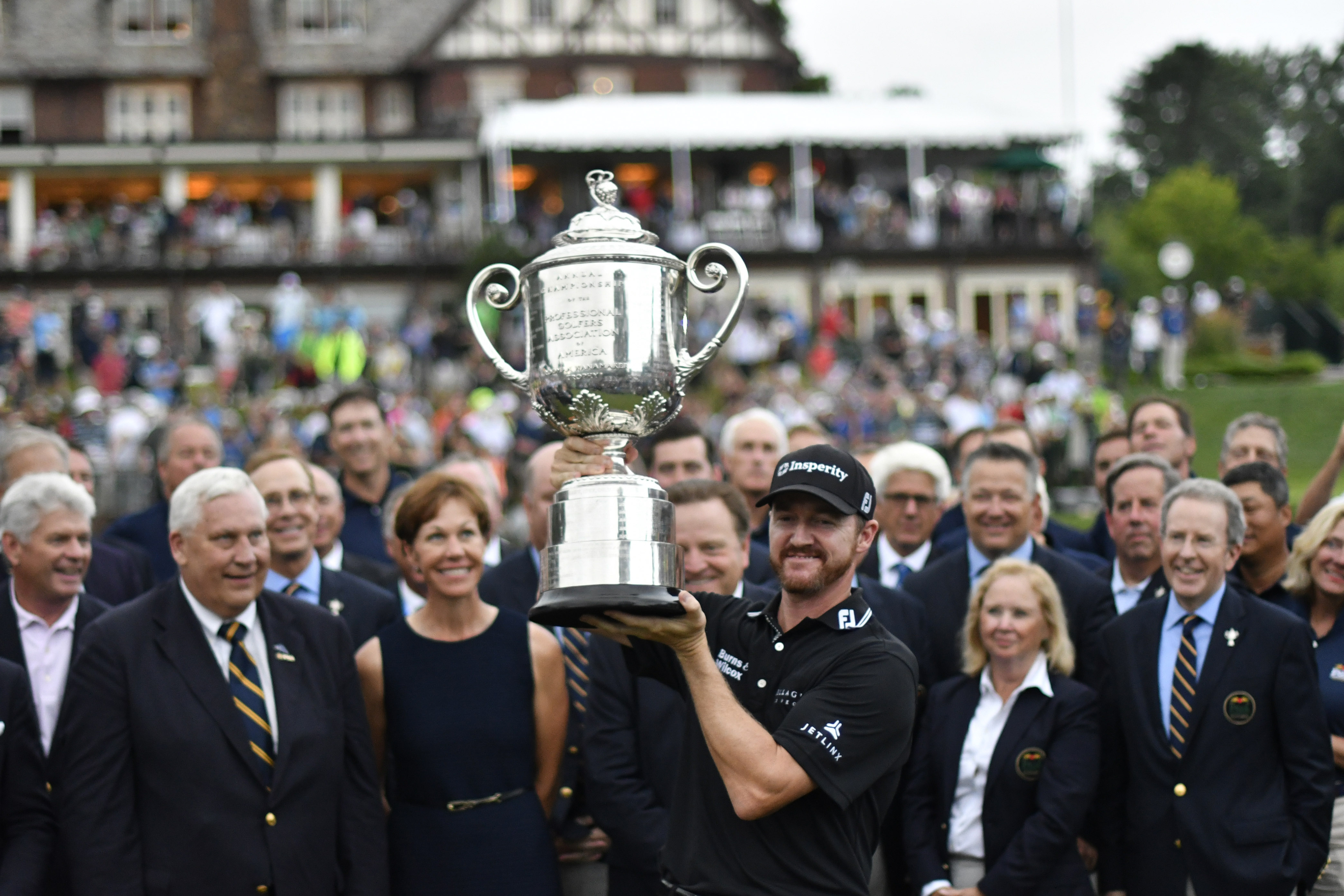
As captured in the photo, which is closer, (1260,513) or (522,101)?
(1260,513)

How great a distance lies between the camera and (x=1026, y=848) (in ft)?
17.4

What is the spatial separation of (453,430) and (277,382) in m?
11.3

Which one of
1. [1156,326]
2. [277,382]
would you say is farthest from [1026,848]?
[1156,326]

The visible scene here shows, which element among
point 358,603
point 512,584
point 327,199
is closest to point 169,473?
point 358,603

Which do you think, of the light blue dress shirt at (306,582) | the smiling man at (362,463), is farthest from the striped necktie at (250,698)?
the smiling man at (362,463)

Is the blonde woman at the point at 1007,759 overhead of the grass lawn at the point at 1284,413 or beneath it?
beneath

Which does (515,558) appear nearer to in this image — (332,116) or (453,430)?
(453,430)

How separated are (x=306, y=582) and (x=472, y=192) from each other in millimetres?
35890

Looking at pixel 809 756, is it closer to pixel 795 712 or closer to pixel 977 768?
pixel 795 712

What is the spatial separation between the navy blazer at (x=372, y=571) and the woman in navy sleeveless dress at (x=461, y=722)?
1.59 m

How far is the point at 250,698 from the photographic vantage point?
492cm

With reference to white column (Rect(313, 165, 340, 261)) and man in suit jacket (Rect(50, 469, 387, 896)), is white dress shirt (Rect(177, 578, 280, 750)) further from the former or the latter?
white column (Rect(313, 165, 340, 261))

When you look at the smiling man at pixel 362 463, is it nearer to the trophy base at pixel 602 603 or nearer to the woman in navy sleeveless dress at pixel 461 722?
the woman in navy sleeveless dress at pixel 461 722

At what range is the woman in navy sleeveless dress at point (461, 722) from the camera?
16.9 feet
